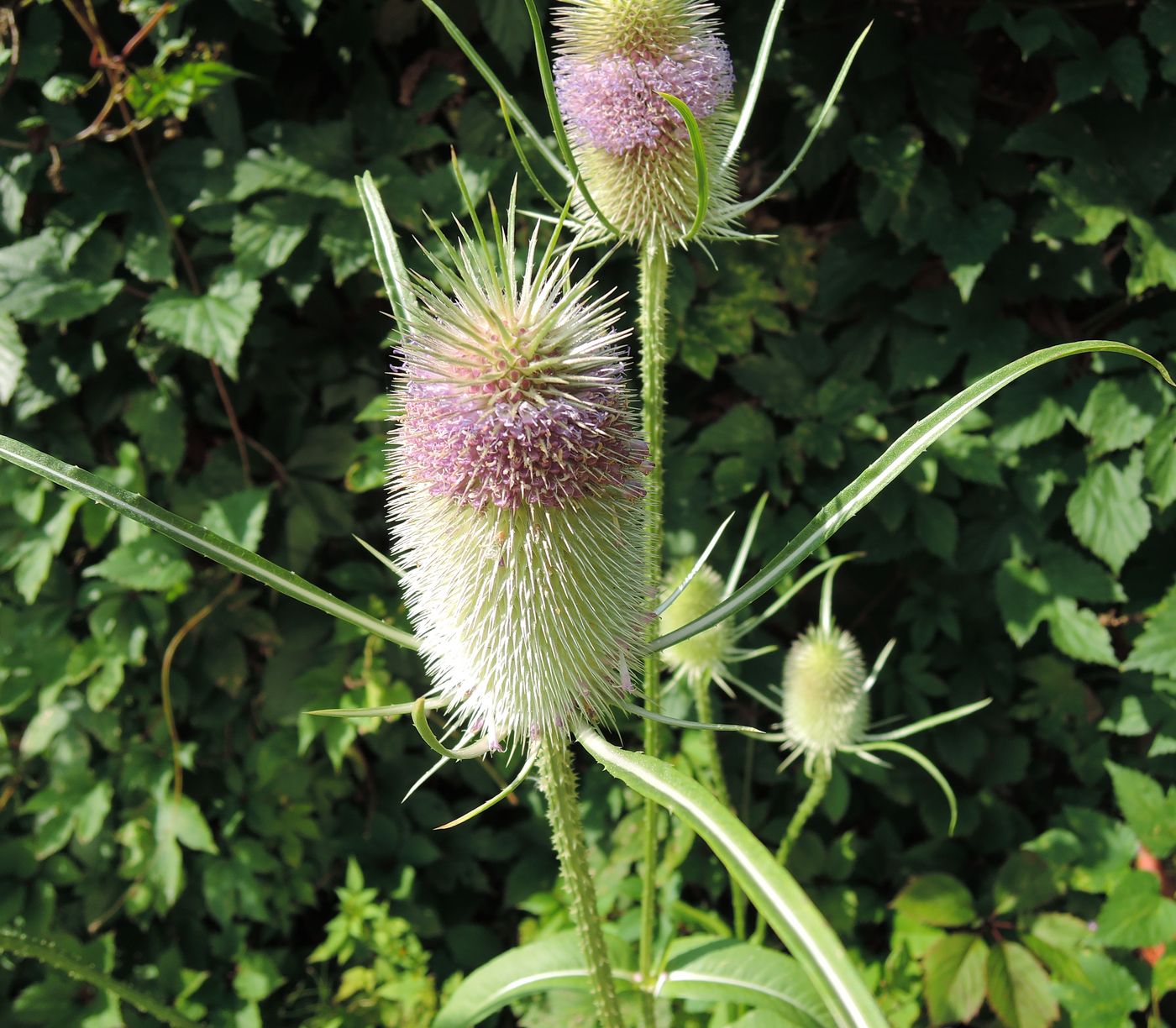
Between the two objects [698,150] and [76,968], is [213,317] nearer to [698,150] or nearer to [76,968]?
[76,968]

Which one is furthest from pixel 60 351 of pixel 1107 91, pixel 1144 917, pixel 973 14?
pixel 1144 917

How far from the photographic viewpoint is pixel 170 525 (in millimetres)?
958

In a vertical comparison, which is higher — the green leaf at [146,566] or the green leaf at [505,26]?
the green leaf at [505,26]

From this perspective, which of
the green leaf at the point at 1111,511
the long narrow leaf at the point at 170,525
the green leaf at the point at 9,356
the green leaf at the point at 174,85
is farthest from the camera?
the green leaf at the point at 1111,511

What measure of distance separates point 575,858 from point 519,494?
20.8 inches

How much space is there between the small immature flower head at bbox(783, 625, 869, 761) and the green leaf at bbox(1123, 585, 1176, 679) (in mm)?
839

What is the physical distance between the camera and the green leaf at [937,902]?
2443 millimetres

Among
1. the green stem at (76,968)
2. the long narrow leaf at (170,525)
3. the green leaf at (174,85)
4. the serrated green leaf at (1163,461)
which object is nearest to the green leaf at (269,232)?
the green leaf at (174,85)

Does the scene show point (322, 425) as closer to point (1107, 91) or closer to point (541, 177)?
point (541, 177)

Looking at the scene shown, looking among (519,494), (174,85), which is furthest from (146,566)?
(519,494)

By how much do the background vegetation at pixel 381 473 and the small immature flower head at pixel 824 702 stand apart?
0.55 meters

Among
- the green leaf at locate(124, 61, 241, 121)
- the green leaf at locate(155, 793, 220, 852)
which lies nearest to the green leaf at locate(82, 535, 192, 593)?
the green leaf at locate(155, 793, 220, 852)

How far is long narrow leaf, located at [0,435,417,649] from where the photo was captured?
3.01 feet

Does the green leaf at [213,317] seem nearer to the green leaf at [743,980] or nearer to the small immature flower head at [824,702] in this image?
the small immature flower head at [824,702]
